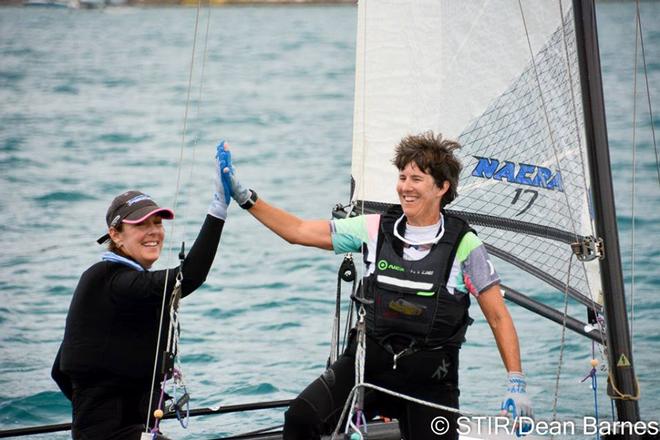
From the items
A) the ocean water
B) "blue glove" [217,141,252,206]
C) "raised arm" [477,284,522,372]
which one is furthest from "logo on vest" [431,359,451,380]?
the ocean water

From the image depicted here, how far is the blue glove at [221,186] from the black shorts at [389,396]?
0.59 meters

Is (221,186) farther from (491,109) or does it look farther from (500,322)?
(491,109)

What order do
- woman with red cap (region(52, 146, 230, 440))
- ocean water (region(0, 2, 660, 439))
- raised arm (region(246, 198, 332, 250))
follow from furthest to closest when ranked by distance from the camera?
ocean water (region(0, 2, 660, 439)) → raised arm (region(246, 198, 332, 250)) → woman with red cap (region(52, 146, 230, 440))

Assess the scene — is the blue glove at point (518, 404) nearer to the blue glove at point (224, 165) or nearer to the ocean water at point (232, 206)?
the blue glove at point (224, 165)

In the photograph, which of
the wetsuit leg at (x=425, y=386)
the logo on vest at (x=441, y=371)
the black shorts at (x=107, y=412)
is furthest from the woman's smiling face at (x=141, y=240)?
the logo on vest at (x=441, y=371)

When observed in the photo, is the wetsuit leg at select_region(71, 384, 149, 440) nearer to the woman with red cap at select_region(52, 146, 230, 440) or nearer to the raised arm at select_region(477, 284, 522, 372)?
the woman with red cap at select_region(52, 146, 230, 440)

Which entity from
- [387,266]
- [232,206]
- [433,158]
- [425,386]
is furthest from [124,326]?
[232,206]

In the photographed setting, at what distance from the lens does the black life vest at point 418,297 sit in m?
3.60

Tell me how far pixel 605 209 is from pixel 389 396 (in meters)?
0.95

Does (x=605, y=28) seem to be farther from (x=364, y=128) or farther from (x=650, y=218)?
(x=364, y=128)

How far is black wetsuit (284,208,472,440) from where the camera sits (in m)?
3.60

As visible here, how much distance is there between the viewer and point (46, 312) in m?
8.59

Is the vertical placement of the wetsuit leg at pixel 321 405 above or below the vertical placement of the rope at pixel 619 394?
below

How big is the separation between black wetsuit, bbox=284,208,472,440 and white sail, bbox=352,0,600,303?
0.86 m
